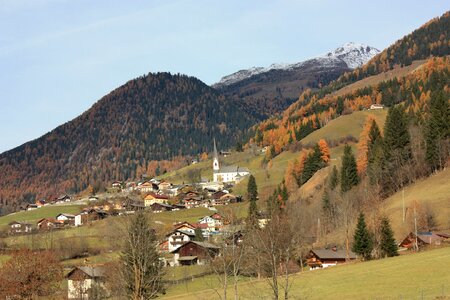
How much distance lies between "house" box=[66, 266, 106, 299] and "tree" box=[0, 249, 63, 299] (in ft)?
13.6

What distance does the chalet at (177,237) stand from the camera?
13075 centimetres

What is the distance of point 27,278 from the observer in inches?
2726

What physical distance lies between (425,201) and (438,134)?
22020mm

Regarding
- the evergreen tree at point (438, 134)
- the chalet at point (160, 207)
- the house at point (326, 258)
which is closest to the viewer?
Answer: the house at point (326, 258)

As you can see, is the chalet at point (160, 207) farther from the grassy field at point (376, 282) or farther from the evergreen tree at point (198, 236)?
the grassy field at point (376, 282)

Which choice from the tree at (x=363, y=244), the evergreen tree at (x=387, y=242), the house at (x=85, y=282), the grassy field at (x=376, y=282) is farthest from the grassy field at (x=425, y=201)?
the house at (x=85, y=282)

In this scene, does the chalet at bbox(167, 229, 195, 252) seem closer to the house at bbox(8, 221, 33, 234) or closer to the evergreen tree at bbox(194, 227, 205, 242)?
the evergreen tree at bbox(194, 227, 205, 242)

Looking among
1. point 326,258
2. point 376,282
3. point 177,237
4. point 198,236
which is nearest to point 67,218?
point 177,237

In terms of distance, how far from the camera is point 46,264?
234ft

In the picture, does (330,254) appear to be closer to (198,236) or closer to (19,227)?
(198,236)

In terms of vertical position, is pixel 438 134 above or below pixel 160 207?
above

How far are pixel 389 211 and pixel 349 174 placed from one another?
81.2 ft

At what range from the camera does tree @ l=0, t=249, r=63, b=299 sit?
6769cm

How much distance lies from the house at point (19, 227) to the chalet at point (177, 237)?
48.4 meters
